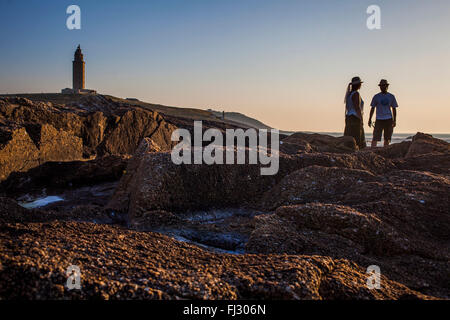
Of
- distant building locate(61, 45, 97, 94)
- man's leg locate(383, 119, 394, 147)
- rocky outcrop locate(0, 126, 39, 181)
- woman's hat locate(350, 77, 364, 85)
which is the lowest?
rocky outcrop locate(0, 126, 39, 181)

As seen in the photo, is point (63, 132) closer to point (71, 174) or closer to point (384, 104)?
point (71, 174)

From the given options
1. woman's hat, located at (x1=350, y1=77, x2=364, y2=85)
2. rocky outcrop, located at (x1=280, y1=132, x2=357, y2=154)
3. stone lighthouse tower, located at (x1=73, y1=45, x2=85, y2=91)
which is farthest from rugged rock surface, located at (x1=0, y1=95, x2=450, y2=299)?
stone lighthouse tower, located at (x1=73, y1=45, x2=85, y2=91)

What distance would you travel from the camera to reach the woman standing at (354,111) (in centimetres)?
858

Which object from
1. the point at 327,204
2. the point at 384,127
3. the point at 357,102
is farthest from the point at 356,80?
the point at 327,204

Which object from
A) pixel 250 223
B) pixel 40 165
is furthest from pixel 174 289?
pixel 40 165

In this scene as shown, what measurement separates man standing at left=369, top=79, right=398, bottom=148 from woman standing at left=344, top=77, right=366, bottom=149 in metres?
0.32

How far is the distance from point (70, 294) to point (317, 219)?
1.79 m

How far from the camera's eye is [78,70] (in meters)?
60.0

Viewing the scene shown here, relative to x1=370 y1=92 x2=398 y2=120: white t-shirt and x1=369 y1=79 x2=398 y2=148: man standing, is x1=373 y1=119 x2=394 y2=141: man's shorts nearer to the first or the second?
x1=369 y1=79 x2=398 y2=148: man standing

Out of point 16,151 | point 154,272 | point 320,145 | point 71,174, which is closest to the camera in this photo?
point 154,272

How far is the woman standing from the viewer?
8.58 m

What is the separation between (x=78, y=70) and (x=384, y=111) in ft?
199

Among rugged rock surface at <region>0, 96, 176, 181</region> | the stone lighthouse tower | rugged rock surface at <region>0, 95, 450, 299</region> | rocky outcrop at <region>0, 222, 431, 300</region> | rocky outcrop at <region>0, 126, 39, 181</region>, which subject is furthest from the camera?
the stone lighthouse tower
